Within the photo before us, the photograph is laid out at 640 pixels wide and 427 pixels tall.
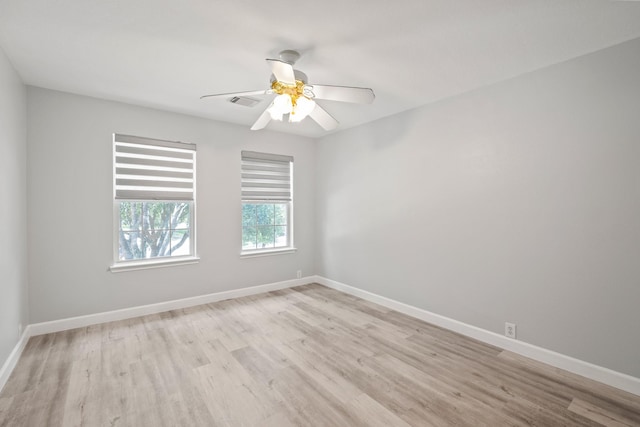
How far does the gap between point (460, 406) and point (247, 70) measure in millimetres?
3098

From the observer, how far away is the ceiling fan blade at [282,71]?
6.34 feet

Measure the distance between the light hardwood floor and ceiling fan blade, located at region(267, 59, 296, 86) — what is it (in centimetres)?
223

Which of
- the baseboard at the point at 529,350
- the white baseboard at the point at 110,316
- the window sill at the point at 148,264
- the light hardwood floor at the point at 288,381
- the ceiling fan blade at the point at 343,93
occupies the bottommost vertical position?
the light hardwood floor at the point at 288,381

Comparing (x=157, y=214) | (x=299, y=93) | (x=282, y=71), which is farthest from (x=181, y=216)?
(x=282, y=71)

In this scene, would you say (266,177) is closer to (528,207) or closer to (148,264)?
(148,264)

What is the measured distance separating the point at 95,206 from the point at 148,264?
0.87 m

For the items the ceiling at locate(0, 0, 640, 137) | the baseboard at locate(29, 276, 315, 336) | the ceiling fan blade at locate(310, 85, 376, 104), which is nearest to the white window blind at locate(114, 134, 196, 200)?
the ceiling at locate(0, 0, 640, 137)

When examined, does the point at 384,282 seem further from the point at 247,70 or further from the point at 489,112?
the point at 247,70

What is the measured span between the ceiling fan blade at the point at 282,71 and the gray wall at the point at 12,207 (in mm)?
2142

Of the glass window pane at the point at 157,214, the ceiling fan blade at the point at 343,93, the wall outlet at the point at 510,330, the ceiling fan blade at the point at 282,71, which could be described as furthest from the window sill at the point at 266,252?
the wall outlet at the point at 510,330

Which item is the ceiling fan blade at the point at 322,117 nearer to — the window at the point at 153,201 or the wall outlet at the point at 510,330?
the window at the point at 153,201

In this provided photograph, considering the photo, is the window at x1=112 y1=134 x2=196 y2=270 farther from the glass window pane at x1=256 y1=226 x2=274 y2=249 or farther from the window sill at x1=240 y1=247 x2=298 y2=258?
the glass window pane at x1=256 y1=226 x2=274 y2=249

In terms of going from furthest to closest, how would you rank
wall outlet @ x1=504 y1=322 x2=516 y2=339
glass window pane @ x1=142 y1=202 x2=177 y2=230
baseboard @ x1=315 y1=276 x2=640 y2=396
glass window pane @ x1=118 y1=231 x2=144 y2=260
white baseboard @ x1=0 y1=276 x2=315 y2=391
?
glass window pane @ x1=142 y1=202 x2=177 y2=230 → glass window pane @ x1=118 y1=231 x2=144 y2=260 → wall outlet @ x1=504 y1=322 x2=516 y2=339 → white baseboard @ x1=0 y1=276 x2=315 y2=391 → baseboard @ x1=315 y1=276 x2=640 y2=396

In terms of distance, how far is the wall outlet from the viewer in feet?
9.23
